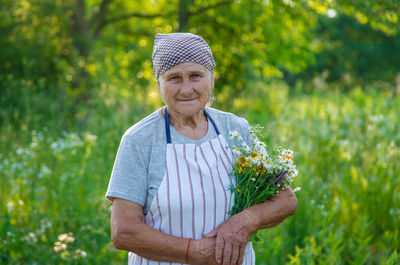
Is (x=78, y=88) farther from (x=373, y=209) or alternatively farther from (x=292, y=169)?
(x=292, y=169)

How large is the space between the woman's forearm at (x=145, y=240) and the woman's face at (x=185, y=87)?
488 millimetres

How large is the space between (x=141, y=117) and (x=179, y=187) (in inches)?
132

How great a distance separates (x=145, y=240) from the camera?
5.57 ft

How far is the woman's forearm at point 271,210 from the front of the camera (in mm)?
1804

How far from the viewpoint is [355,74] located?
3144cm

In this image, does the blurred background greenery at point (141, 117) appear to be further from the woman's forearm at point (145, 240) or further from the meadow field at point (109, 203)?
the woman's forearm at point (145, 240)

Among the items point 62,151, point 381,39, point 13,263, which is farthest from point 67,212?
point 381,39

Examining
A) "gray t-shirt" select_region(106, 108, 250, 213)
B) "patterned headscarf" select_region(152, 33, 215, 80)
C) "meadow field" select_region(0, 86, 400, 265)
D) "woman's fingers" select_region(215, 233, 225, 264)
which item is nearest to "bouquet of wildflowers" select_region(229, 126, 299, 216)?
"woman's fingers" select_region(215, 233, 225, 264)

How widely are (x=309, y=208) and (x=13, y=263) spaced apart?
7.77 ft

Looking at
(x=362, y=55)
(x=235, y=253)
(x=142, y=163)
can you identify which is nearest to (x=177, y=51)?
(x=142, y=163)

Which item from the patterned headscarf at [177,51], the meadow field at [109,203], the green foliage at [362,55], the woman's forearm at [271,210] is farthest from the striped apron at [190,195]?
the green foliage at [362,55]

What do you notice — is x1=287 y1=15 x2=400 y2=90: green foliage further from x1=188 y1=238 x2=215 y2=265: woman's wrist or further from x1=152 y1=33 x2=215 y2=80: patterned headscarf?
x1=188 y1=238 x2=215 y2=265: woman's wrist

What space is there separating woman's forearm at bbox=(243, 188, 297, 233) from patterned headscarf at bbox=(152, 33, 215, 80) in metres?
0.70

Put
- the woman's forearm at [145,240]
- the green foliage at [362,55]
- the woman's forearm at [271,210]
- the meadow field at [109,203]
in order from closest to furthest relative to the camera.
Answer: the woman's forearm at [145,240], the woman's forearm at [271,210], the meadow field at [109,203], the green foliage at [362,55]
